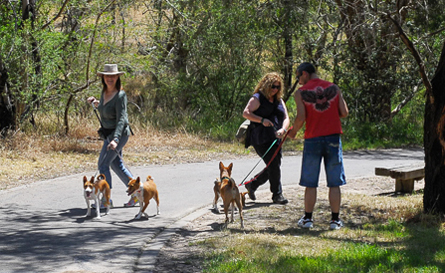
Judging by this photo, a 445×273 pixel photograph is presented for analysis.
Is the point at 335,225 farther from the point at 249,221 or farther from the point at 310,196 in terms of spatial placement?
the point at 249,221

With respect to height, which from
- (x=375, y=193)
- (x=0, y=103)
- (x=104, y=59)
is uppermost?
(x=104, y=59)

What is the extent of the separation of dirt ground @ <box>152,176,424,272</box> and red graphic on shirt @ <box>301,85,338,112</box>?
1.61 metres

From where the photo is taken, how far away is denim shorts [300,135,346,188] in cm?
731

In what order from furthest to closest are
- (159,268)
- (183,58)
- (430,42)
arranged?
(183,58) < (430,42) < (159,268)

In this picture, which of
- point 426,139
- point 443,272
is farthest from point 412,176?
point 443,272

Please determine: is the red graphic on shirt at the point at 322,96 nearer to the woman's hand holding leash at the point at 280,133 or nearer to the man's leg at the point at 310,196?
the man's leg at the point at 310,196

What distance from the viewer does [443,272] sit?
5.59 metres

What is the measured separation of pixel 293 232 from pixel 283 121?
6.63 ft

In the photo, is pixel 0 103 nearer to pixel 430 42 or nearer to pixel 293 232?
pixel 293 232

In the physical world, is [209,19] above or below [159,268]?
above

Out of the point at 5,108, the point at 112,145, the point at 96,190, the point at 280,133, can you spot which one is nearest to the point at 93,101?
the point at 112,145

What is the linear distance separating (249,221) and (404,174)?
3371 millimetres

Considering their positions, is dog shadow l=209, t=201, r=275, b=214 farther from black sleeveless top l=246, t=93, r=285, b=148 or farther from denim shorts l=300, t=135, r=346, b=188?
denim shorts l=300, t=135, r=346, b=188

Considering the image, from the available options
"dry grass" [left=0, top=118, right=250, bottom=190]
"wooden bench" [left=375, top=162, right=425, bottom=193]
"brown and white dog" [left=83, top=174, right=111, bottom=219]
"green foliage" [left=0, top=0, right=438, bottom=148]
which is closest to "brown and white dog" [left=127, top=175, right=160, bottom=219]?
"brown and white dog" [left=83, top=174, right=111, bottom=219]
